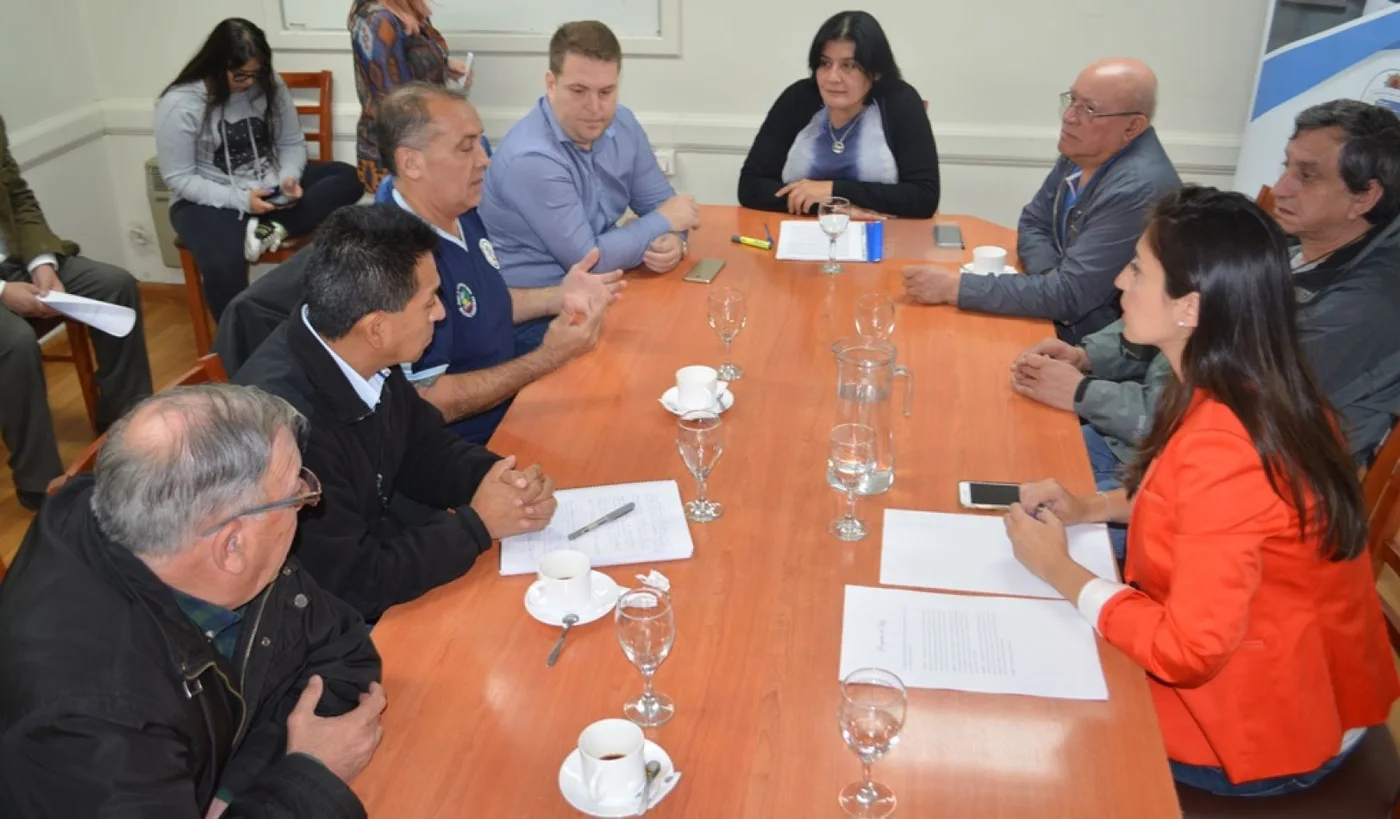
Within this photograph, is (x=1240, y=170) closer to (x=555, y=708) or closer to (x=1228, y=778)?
(x=1228, y=778)

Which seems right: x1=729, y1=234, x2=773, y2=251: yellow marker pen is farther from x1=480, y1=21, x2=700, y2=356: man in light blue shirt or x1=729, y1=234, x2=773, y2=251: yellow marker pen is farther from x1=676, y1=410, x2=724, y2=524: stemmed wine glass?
x1=676, y1=410, x2=724, y2=524: stemmed wine glass

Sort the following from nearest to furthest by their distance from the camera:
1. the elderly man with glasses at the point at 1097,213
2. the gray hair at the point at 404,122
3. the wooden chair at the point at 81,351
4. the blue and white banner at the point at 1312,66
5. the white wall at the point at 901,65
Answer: the gray hair at the point at 404,122 → the elderly man with glasses at the point at 1097,213 → the blue and white banner at the point at 1312,66 → the wooden chair at the point at 81,351 → the white wall at the point at 901,65

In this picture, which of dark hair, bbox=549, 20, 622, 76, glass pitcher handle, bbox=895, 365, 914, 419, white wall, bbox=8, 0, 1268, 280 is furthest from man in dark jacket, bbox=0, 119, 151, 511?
glass pitcher handle, bbox=895, 365, 914, 419

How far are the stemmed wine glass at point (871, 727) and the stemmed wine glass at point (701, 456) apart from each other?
59cm

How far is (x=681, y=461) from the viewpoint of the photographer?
2162mm

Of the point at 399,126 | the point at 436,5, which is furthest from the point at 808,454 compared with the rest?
the point at 436,5

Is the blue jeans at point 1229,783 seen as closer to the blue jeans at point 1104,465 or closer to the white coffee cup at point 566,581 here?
the blue jeans at point 1104,465

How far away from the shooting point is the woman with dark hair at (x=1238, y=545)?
5.24 ft

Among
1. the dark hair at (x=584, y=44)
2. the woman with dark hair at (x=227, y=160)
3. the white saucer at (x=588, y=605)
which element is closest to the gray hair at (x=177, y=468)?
the white saucer at (x=588, y=605)

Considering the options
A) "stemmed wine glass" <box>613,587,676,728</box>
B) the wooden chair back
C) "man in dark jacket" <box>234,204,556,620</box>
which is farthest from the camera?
the wooden chair back

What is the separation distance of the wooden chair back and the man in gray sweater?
11.4 ft

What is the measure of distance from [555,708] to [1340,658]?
125cm

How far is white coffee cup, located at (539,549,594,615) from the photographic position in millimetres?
1717

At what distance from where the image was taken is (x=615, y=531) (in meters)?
1.93
